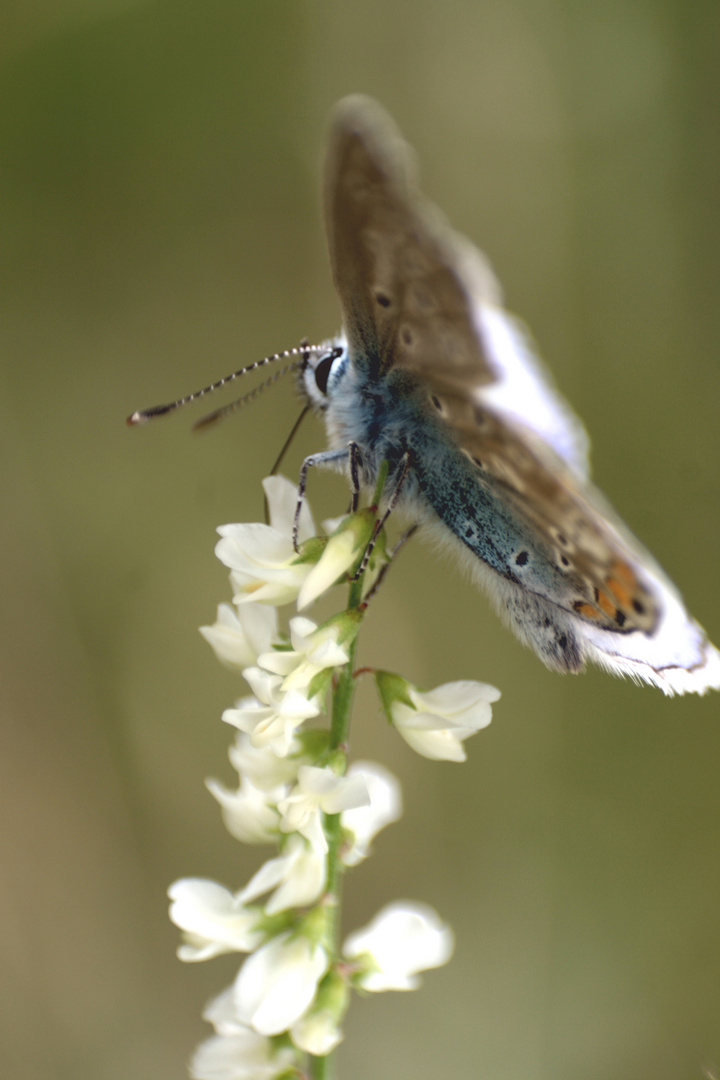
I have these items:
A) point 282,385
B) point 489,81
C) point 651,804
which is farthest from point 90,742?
point 489,81

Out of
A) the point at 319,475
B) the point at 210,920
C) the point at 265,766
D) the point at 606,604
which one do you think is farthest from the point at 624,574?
the point at 319,475

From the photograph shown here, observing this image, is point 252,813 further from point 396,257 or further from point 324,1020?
point 396,257

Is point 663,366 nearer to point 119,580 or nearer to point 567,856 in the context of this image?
point 567,856

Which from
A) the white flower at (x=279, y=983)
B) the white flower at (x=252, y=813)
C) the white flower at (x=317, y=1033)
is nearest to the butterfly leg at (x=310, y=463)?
the white flower at (x=252, y=813)

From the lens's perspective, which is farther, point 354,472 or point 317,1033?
point 354,472

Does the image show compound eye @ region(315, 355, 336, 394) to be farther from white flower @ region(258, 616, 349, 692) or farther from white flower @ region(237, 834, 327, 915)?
white flower @ region(237, 834, 327, 915)

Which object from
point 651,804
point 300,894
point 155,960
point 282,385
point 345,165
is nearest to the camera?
point 345,165
